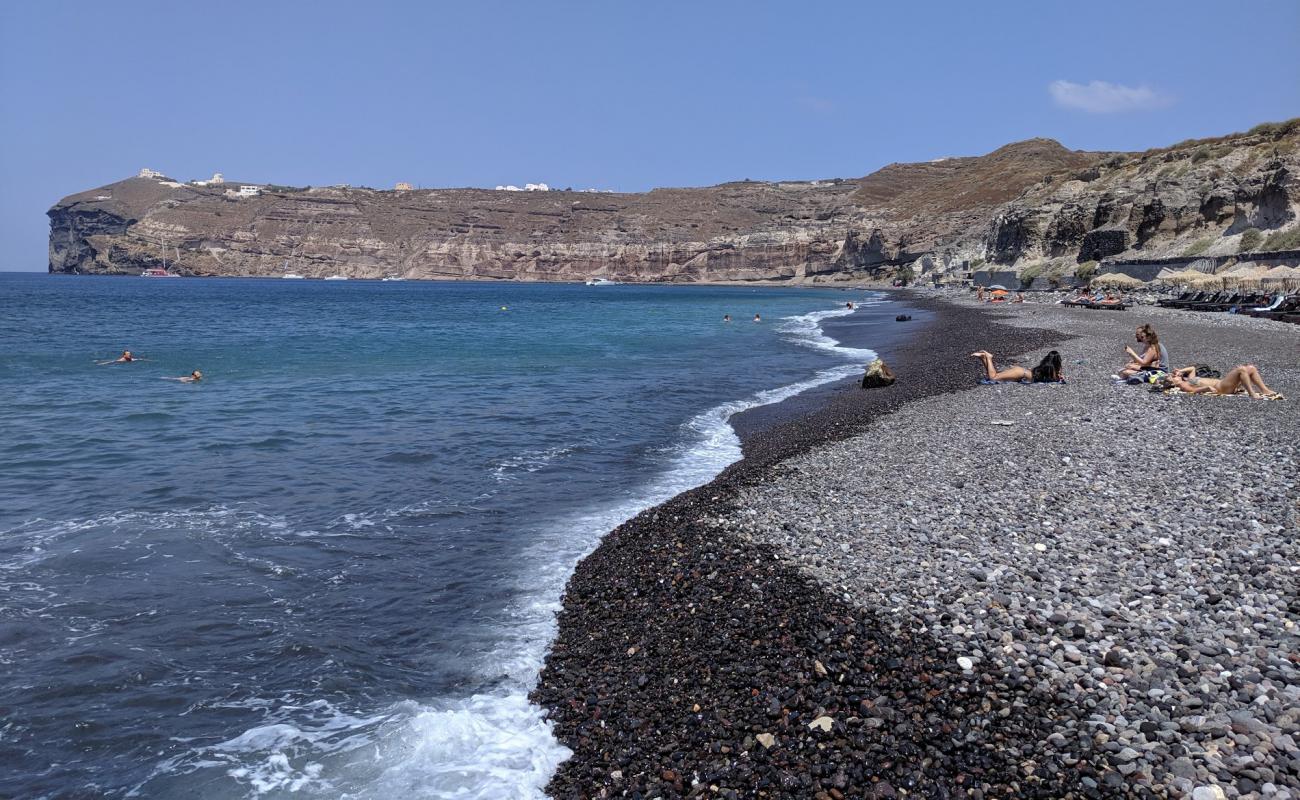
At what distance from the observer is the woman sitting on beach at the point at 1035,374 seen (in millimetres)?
19562

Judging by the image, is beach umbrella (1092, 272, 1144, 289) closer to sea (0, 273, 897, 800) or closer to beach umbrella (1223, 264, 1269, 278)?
beach umbrella (1223, 264, 1269, 278)

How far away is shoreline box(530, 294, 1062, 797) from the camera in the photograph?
17.5 feet

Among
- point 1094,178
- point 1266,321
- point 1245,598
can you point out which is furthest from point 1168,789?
point 1094,178

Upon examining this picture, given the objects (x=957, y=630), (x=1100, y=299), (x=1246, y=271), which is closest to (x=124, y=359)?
(x=957, y=630)

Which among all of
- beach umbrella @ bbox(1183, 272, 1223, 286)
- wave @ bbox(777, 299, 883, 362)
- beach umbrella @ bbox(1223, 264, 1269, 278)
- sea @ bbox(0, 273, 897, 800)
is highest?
beach umbrella @ bbox(1223, 264, 1269, 278)

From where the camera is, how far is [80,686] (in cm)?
725

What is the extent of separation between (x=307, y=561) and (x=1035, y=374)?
1790 centimetres

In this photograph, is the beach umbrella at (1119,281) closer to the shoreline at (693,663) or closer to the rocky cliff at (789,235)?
the rocky cliff at (789,235)

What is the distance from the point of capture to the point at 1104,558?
7.41 metres

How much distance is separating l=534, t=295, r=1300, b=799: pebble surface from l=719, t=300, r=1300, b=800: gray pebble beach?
0.03 m

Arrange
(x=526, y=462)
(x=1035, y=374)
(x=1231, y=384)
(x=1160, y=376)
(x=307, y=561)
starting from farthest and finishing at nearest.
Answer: (x=1035, y=374)
(x=1160, y=376)
(x=526, y=462)
(x=1231, y=384)
(x=307, y=561)

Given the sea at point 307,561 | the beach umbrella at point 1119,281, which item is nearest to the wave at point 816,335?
the sea at point 307,561

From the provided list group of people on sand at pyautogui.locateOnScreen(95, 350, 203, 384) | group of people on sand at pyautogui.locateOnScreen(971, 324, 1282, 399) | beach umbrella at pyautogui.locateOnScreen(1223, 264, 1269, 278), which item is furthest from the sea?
beach umbrella at pyautogui.locateOnScreen(1223, 264, 1269, 278)

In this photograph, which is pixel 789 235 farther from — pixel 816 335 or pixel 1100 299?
pixel 816 335
